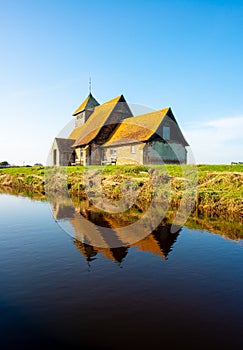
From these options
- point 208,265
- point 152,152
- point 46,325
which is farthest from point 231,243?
point 152,152

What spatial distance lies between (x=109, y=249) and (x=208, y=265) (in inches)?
152

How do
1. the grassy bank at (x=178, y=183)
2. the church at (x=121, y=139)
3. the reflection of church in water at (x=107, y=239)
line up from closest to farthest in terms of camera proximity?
the reflection of church in water at (x=107, y=239)
the grassy bank at (x=178, y=183)
the church at (x=121, y=139)

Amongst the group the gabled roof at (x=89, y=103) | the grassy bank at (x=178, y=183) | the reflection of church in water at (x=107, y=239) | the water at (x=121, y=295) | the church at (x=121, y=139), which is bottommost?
the water at (x=121, y=295)

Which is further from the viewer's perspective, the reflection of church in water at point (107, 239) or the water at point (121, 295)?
the reflection of church in water at point (107, 239)

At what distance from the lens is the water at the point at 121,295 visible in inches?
208

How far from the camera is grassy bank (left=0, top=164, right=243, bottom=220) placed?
1895 cm

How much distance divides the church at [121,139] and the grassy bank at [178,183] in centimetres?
612

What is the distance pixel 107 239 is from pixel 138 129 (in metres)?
25.1

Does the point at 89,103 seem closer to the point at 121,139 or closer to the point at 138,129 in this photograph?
the point at 121,139

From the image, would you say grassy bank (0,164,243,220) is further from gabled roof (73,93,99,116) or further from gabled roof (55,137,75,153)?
gabled roof (73,93,99,116)

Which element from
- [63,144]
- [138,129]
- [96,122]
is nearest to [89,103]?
[96,122]

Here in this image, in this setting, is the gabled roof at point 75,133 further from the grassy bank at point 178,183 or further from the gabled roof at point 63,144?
the grassy bank at point 178,183

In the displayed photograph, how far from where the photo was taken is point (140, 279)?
26.0 ft

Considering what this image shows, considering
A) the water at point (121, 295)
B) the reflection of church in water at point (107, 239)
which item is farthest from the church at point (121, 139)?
the water at point (121, 295)
